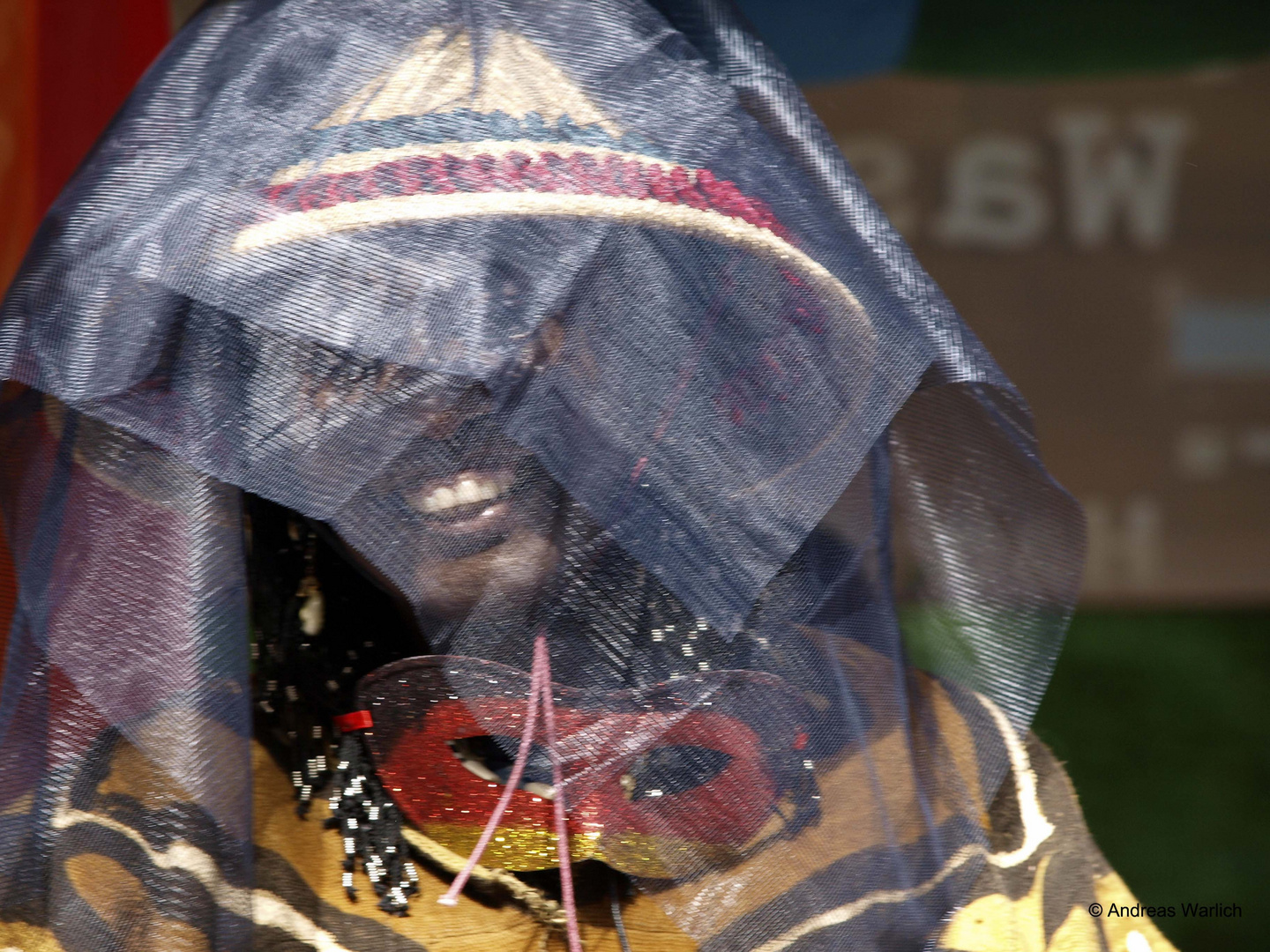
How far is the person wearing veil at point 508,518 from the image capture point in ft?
2.73

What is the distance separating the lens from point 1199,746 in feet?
8.66

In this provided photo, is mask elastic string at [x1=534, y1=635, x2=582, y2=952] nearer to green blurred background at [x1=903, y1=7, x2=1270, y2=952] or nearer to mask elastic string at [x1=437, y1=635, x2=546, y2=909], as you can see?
mask elastic string at [x1=437, y1=635, x2=546, y2=909]

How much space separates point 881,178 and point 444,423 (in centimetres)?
163

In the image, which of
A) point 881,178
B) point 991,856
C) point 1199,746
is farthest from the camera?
point 1199,746

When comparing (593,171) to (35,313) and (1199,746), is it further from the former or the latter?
(1199,746)

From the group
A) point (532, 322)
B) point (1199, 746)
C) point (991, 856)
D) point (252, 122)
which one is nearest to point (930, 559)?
point (991, 856)

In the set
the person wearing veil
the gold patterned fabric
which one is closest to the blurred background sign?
the person wearing veil

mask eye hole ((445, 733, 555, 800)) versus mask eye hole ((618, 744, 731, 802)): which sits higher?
mask eye hole ((618, 744, 731, 802))

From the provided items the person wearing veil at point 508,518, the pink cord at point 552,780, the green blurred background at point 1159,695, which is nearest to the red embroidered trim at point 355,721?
the person wearing veil at point 508,518

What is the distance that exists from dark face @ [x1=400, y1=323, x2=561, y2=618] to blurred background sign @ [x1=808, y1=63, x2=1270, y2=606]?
1429 mm

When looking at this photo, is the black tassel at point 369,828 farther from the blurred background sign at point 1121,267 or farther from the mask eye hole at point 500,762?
the blurred background sign at point 1121,267

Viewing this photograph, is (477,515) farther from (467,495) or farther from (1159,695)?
(1159,695)

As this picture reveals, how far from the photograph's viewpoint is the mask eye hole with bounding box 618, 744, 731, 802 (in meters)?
0.93

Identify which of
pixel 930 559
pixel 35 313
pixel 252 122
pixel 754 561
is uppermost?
pixel 252 122
